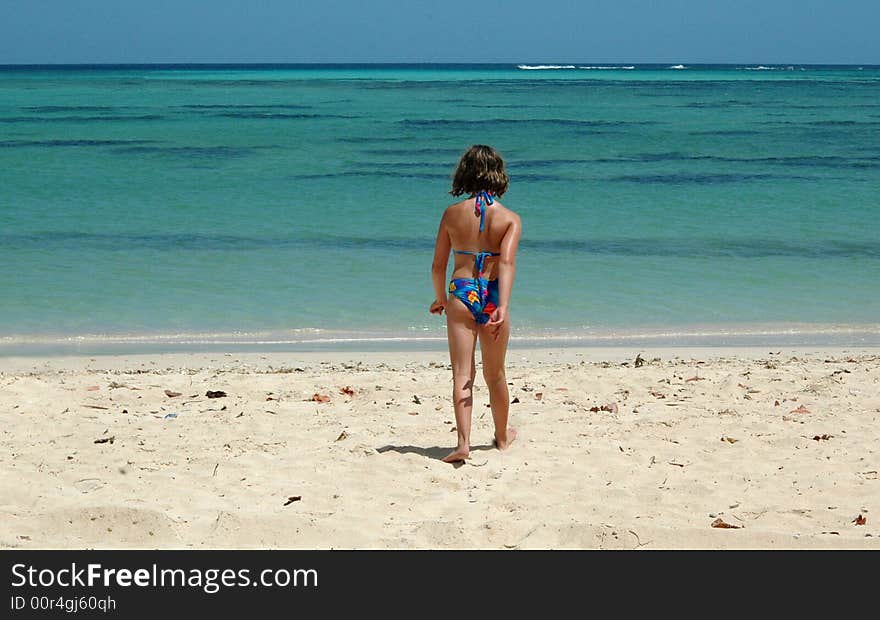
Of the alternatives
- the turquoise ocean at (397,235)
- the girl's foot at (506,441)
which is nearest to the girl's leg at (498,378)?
the girl's foot at (506,441)

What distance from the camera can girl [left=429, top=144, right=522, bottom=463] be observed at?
510 cm

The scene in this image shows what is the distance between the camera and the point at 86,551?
158 inches

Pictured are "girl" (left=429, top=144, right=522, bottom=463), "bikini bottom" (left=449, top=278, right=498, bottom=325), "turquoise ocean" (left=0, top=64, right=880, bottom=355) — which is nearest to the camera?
"girl" (left=429, top=144, right=522, bottom=463)

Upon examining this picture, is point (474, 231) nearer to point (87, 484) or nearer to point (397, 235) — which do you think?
point (87, 484)

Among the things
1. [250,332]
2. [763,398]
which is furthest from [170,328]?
[763,398]

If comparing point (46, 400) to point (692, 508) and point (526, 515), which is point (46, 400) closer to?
point (526, 515)

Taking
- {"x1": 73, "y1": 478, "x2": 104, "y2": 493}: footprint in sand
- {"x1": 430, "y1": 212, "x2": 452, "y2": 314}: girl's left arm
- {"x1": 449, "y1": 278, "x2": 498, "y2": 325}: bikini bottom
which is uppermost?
{"x1": 430, "y1": 212, "x2": 452, "y2": 314}: girl's left arm

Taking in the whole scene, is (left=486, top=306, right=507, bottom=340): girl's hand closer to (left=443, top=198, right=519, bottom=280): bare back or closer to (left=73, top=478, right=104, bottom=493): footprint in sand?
(left=443, top=198, right=519, bottom=280): bare back

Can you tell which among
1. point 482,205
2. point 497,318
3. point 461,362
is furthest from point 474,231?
point 461,362

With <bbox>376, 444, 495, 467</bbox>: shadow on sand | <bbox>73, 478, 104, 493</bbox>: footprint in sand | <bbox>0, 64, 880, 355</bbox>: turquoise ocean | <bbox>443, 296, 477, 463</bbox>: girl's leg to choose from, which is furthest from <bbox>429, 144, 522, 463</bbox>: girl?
<bbox>0, 64, 880, 355</bbox>: turquoise ocean

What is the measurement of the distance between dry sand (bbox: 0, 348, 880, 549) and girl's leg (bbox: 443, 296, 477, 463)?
0.41ft

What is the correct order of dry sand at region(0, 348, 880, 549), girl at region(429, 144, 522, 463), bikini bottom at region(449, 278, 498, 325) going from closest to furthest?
dry sand at region(0, 348, 880, 549), girl at region(429, 144, 522, 463), bikini bottom at region(449, 278, 498, 325)

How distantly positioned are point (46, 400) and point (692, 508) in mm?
3953

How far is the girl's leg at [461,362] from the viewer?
527 cm
